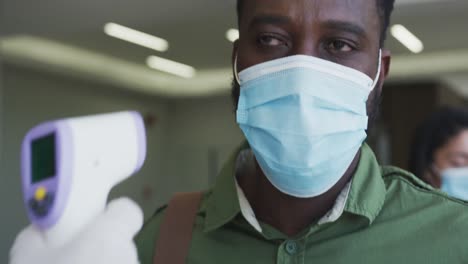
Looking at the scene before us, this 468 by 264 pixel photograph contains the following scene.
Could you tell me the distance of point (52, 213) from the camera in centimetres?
74

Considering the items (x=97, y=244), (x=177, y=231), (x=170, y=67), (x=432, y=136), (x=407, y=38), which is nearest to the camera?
(x=97, y=244)

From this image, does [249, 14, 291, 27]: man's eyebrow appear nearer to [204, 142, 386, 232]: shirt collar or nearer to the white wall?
[204, 142, 386, 232]: shirt collar

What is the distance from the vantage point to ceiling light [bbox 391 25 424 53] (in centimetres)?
491

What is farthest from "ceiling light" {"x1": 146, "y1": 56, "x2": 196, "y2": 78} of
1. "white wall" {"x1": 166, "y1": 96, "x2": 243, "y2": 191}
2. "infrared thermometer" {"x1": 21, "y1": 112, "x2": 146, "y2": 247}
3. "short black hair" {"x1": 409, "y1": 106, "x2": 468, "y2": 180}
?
"infrared thermometer" {"x1": 21, "y1": 112, "x2": 146, "y2": 247}

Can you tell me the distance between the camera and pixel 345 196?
120 cm

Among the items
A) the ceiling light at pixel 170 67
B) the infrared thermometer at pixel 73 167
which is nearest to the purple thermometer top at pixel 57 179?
the infrared thermometer at pixel 73 167

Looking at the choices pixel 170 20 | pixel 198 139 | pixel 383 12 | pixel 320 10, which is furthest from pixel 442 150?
pixel 198 139

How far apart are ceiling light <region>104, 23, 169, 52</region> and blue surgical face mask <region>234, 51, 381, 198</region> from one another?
13.4ft

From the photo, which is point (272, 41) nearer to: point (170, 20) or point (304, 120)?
point (304, 120)

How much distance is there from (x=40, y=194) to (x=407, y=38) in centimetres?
495

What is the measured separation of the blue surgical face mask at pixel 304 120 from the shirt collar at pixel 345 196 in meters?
0.04

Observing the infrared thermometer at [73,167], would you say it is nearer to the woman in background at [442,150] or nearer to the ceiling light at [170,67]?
the woman in background at [442,150]

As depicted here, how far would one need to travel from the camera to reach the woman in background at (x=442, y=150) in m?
2.21

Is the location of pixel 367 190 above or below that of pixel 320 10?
below
